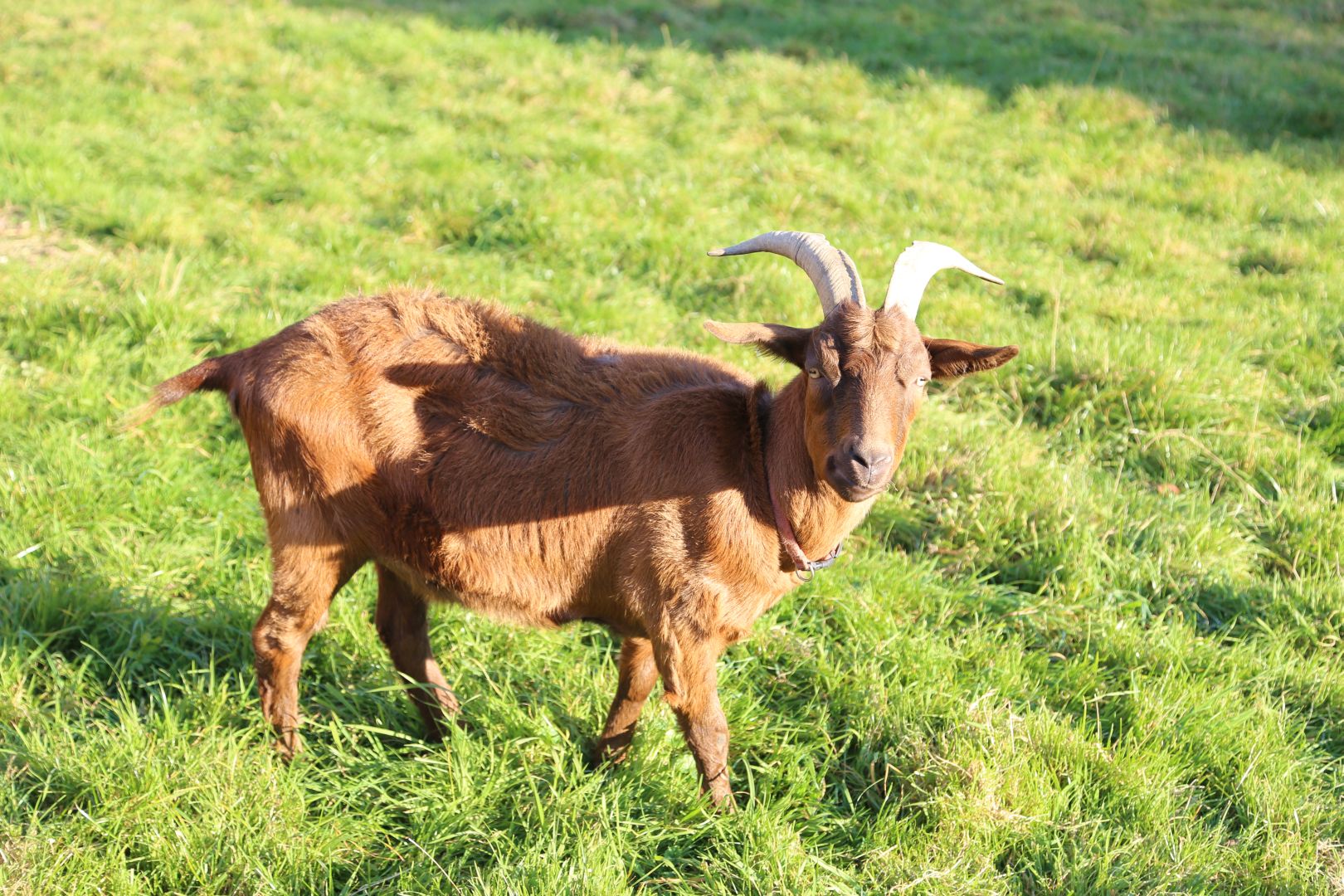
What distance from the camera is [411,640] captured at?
3889 millimetres

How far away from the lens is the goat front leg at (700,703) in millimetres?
3291

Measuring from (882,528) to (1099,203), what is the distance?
15.1ft

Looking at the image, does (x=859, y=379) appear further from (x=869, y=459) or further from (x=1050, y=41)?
(x=1050, y=41)

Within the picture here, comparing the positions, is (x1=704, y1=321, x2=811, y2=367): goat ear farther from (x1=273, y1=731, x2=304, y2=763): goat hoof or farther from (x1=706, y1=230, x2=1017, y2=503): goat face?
(x1=273, y1=731, x2=304, y2=763): goat hoof

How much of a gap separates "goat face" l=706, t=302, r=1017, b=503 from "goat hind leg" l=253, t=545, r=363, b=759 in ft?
5.07

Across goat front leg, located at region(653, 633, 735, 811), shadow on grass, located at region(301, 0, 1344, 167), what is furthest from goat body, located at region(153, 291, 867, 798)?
shadow on grass, located at region(301, 0, 1344, 167)

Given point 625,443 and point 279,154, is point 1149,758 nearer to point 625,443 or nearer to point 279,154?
point 625,443

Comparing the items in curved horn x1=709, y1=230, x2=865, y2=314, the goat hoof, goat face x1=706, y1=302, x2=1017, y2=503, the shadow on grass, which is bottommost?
the goat hoof

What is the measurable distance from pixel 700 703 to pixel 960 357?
1.39 metres

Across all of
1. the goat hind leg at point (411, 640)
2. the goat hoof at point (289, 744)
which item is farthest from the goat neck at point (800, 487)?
the goat hoof at point (289, 744)

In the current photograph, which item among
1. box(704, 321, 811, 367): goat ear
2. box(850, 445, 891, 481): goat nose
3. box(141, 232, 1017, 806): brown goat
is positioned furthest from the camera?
box(141, 232, 1017, 806): brown goat

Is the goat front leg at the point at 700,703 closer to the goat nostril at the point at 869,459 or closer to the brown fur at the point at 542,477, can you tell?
the brown fur at the point at 542,477

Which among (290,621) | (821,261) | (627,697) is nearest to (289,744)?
(290,621)

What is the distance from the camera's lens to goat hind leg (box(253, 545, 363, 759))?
138 inches
